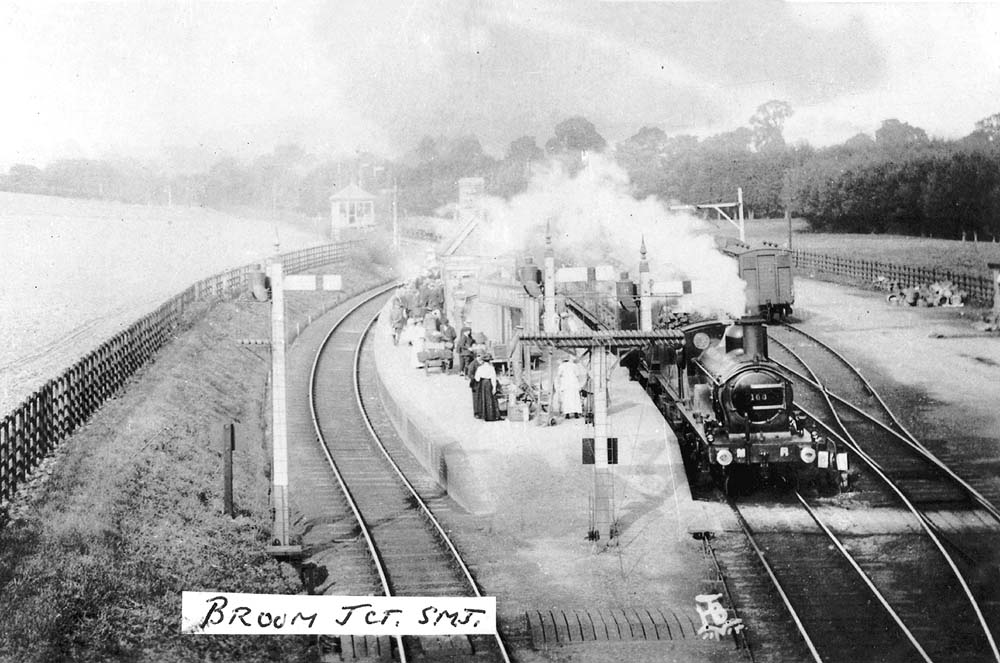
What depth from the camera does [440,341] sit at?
970 inches

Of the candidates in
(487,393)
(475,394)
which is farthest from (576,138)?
(475,394)

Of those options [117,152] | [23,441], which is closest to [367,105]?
[117,152]

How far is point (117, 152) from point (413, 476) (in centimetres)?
699

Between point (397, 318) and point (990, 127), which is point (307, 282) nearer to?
point (397, 318)

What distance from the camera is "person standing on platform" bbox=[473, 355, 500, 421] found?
1938cm

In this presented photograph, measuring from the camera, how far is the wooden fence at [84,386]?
13.2 m

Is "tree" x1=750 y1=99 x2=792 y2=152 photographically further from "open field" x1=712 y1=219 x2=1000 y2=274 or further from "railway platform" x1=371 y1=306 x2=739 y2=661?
"railway platform" x1=371 y1=306 x2=739 y2=661

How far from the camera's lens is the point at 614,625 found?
39.3 feet

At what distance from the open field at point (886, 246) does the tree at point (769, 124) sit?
12.3 feet

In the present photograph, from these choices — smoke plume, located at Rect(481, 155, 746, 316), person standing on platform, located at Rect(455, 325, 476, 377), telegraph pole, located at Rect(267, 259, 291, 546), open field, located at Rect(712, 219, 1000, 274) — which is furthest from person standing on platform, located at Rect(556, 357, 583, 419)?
telegraph pole, located at Rect(267, 259, 291, 546)

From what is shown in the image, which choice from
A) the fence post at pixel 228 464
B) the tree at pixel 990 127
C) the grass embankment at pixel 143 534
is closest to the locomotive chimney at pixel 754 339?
the tree at pixel 990 127

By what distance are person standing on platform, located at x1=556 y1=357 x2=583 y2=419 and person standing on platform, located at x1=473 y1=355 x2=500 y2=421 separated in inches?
48.7

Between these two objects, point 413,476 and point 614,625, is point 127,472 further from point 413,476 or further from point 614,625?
point 614,625

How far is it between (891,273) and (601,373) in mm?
18256
